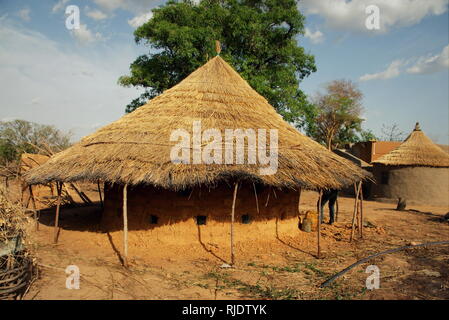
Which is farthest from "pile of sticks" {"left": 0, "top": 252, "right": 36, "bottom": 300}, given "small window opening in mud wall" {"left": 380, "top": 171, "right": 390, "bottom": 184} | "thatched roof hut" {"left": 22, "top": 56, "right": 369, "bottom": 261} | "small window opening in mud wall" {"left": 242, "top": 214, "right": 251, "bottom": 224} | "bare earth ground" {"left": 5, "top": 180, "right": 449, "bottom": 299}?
"small window opening in mud wall" {"left": 380, "top": 171, "right": 390, "bottom": 184}

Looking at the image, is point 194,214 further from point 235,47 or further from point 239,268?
point 235,47

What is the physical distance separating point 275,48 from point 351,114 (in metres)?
21.0

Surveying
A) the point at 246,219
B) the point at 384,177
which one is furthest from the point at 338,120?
the point at 246,219

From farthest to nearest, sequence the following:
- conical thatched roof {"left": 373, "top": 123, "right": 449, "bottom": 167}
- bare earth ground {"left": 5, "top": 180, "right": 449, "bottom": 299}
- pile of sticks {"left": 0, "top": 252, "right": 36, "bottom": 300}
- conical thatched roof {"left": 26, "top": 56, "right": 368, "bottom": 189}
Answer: conical thatched roof {"left": 373, "top": 123, "right": 449, "bottom": 167}, conical thatched roof {"left": 26, "top": 56, "right": 368, "bottom": 189}, bare earth ground {"left": 5, "top": 180, "right": 449, "bottom": 299}, pile of sticks {"left": 0, "top": 252, "right": 36, "bottom": 300}

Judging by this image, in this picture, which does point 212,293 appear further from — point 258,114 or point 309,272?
point 258,114

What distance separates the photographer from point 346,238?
10359 mm

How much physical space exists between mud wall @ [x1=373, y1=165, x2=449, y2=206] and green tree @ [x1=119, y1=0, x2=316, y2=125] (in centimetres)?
738

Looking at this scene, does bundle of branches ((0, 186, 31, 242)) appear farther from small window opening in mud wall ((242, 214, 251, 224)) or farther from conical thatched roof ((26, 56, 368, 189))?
small window opening in mud wall ((242, 214, 251, 224))

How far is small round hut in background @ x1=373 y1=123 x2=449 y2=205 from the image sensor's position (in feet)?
63.8

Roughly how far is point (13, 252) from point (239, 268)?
4.39m

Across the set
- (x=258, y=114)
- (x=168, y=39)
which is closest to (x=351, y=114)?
(x=168, y=39)

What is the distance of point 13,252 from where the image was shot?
533 cm

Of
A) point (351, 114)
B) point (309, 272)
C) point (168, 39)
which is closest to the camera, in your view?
point (309, 272)
